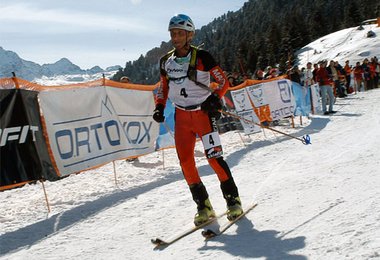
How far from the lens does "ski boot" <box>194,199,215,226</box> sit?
14.6ft

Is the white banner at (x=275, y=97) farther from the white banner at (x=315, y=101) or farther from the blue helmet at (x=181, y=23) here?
the blue helmet at (x=181, y=23)

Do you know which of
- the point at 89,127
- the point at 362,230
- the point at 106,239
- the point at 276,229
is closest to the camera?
the point at 362,230

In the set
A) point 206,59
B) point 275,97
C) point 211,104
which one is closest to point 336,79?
point 275,97

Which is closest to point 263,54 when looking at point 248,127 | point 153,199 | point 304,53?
point 304,53

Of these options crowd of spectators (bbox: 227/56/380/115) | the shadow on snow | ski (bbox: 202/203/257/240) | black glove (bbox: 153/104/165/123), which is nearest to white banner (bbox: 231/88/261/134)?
the shadow on snow

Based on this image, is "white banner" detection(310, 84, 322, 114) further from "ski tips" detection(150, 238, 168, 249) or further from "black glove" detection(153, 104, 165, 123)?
"ski tips" detection(150, 238, 168, 249)

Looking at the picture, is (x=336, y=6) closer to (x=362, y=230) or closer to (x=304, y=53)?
(x=304, y=53)

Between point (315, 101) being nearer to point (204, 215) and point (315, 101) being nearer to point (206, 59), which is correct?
point (206, 59)

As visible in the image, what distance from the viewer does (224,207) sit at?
5.12 metres

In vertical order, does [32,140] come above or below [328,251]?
above

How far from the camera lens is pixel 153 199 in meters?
6.07

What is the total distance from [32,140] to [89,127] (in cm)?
127

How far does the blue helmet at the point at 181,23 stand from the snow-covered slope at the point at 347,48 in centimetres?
4482

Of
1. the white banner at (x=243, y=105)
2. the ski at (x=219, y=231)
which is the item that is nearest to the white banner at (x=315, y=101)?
the white banner at (x=243, y=105)
